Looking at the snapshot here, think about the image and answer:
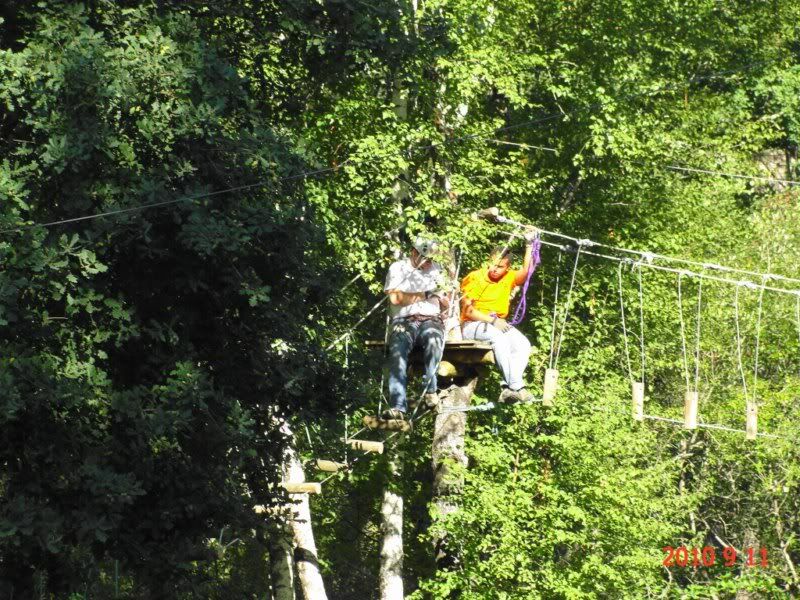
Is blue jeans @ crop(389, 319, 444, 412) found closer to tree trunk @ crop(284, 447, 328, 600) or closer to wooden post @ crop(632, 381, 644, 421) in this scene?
wooden post @ crop(632, 381, 644, 421)

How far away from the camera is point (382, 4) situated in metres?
13.9

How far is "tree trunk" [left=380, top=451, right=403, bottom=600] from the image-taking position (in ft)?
71.9

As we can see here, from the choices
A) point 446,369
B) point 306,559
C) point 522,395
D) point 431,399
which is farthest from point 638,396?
point 306,559

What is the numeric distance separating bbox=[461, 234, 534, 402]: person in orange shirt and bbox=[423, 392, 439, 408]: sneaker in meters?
0.72

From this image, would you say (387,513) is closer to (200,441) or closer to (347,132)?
(347,132)

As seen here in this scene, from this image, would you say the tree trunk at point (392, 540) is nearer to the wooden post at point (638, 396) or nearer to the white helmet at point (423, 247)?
the wooden post at point (638, 396)

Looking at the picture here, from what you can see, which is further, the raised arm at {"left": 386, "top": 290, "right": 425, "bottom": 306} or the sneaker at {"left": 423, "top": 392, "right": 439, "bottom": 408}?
the sneaker at {"left": 423, "top": 392, "right": 439, "bottom": 408}

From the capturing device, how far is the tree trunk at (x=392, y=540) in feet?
71.9

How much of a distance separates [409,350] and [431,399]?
50 centimetres

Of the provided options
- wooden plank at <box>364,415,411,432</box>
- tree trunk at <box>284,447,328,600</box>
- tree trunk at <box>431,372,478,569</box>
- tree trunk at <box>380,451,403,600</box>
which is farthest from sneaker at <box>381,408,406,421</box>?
tree trunk at <box>380,451,403,600</box>

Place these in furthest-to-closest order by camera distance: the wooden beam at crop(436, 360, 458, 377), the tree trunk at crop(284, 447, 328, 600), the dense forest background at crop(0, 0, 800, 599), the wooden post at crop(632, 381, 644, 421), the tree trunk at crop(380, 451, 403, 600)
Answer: the tree trunk at crop(380, 451, 403, 600) → the tree trunk at crop(284, 447, 328, 600) → the wooden post at crop(632, 381, 644, 421) → the wooden beam at crop(436, 360, 458, 377) → the dense forest background at crop(0, 0, 800, 599)

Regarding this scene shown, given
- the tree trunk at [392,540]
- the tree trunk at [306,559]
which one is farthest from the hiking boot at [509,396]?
the tree trunk at [392,540]

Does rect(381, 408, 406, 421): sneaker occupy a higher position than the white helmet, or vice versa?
the white helmet

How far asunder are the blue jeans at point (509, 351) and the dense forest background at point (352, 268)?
1406mm
